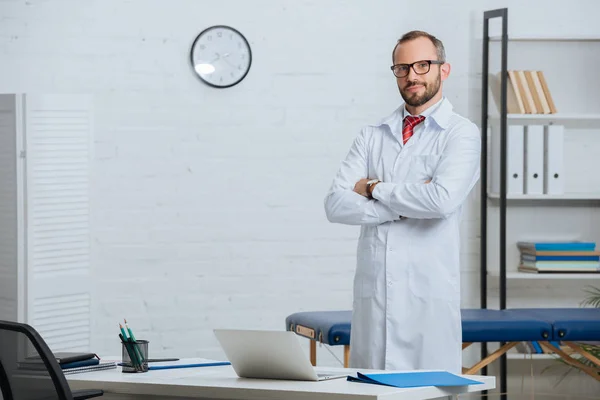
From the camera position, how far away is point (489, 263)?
5.02 m

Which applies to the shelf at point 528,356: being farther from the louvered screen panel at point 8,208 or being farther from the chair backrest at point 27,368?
the chair backrest at point 27,368

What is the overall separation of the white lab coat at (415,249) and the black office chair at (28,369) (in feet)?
3.58

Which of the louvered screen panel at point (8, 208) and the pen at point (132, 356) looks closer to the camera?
the pen at point (132, 356)

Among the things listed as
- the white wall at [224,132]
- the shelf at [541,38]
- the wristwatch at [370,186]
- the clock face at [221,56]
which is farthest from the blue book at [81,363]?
the shelf at [541,38]

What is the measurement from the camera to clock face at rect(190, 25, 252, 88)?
488 cm

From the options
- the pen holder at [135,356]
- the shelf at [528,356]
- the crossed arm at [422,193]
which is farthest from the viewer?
the shelf at [528,356]

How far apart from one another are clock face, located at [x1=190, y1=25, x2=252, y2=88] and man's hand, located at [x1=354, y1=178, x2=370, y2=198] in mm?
2127

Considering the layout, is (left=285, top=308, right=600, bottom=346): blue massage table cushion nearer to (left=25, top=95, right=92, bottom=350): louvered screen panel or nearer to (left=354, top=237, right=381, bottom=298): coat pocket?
(left=354, top=237, right=381, bottom=298): coat pocket

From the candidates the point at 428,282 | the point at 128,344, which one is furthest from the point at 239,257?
the point at 128,344

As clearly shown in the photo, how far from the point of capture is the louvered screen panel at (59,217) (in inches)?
173

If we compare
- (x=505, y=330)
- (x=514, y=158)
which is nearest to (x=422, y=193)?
(x=505, y=330)

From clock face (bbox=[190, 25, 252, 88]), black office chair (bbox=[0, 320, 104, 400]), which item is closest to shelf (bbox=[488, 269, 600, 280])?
clock face (bbox=[190, 25, 252, 88])

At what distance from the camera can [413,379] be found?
6.29 feet

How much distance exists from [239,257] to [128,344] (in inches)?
109
